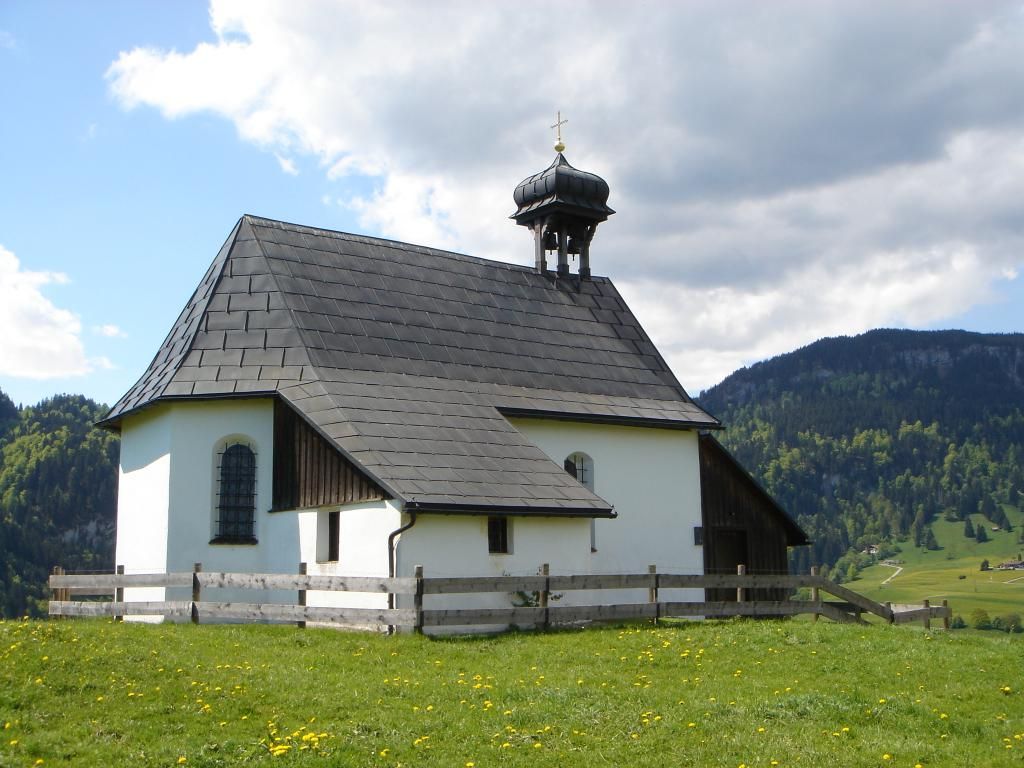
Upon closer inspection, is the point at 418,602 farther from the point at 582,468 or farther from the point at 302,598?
the point at 582,468

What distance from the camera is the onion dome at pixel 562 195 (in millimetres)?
32219

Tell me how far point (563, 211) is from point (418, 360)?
9.70 metres

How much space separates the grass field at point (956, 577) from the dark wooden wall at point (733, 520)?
86488 mm

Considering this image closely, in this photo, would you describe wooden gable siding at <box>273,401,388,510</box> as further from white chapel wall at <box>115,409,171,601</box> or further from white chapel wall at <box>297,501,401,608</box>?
white chapel wall at <box>115,409,171,601</box>

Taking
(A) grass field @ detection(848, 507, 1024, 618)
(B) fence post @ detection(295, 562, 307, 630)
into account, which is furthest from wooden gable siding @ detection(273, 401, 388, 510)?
(A) grass field @ detection(848, 507, 1024, 618)

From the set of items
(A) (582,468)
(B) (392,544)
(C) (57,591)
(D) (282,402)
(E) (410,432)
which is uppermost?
(D) (282,402)

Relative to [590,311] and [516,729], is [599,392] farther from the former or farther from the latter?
[516,729]

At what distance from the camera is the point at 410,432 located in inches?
814

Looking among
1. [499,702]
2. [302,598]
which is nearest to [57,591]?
[302,598]

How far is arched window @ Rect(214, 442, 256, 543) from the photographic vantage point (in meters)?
21.9

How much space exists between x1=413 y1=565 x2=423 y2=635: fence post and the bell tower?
1669cm

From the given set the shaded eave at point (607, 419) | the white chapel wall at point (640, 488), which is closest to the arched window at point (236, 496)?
the shaded eave at point (607, 419)

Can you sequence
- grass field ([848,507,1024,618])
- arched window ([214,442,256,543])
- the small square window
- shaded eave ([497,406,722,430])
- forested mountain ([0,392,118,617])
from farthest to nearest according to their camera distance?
grass field ([848,507,1024,618])
forested mountain ([0,392,118,617])
shaded eave ([497,406,722,430])
arched window ([214,442,256,543])
the small square window

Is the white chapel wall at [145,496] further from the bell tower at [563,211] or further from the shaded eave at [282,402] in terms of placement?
the bell tower at [563,211]
